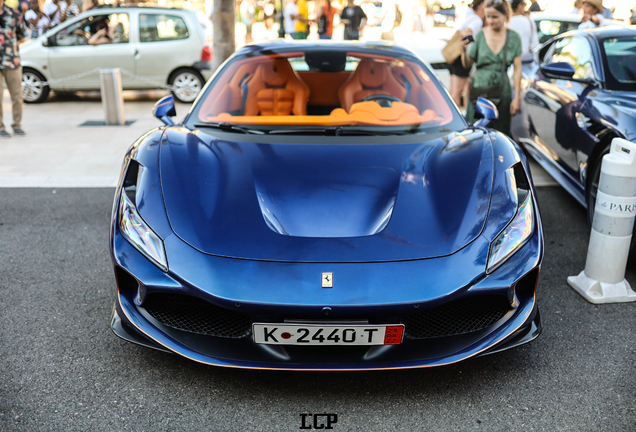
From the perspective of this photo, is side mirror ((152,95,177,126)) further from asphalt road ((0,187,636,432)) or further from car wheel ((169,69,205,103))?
car wheel ((169,69,205,103))

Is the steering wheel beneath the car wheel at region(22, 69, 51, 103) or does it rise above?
above

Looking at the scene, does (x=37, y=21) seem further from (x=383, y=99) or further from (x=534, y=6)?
(x=383, y=99)

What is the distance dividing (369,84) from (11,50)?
16.7 ft

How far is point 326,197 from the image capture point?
247cm

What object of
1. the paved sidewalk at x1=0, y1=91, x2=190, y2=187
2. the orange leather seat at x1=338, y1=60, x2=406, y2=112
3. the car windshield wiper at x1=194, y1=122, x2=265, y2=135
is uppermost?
the orange leather seat at x1=338, y1=60, x2=406, y2=112

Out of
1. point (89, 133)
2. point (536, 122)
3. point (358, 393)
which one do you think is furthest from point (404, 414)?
point (89, 133)

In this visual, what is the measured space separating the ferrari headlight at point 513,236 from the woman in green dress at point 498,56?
2.75 metres

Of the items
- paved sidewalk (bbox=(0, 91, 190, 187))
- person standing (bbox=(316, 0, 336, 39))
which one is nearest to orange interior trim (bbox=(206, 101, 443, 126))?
paved sidewalk (bbox=(0, 91, 190, 187))

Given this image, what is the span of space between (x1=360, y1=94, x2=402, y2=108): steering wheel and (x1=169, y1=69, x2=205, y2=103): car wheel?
22.0 feet

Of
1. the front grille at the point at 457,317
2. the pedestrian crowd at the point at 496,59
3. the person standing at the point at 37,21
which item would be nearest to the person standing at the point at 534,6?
the pedestrian crowd at the point at 496,59

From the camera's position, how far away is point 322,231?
7.50 feet

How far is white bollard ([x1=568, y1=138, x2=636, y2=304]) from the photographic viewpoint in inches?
119

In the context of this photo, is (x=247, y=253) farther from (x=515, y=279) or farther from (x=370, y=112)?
(x=370, y=112)

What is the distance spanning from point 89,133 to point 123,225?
5496 mm
